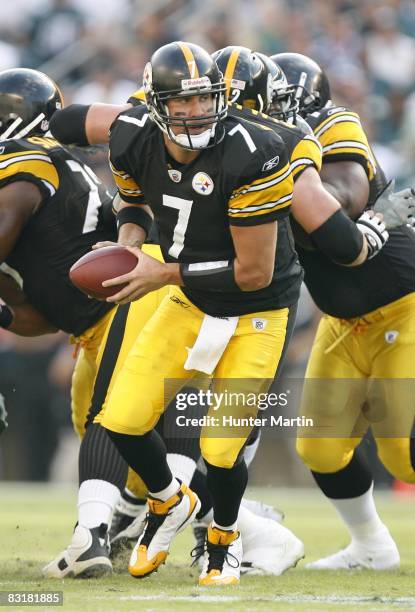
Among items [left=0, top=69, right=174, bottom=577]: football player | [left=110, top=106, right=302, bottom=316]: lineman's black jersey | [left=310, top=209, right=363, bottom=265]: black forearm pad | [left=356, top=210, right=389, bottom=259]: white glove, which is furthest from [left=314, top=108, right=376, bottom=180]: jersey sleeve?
[left=0, top=69, right=174, bottom=577]: football player

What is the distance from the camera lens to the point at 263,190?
3.47 m

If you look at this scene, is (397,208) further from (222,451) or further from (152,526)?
(152,526)

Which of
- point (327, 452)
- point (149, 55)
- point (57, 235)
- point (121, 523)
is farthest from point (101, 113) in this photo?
point (149, 55)

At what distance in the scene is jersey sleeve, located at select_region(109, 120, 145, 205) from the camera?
372 centimetres

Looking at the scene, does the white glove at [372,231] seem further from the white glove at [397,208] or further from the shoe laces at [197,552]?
the shoe laces at [197,552]

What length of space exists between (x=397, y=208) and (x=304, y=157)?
1.74 ft

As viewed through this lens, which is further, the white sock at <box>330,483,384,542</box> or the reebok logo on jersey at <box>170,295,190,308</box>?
the white sock at <box>330,483,384,542</box>

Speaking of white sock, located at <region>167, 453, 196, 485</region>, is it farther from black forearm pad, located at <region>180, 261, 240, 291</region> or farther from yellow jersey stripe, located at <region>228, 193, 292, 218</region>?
yellow jersey stripe, located at <region>228, 193, 292, 218</region>

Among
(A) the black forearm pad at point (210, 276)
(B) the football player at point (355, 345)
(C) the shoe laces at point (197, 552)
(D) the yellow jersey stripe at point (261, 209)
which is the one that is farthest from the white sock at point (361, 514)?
(D) the yellow jersey stripe at point (261, 209)

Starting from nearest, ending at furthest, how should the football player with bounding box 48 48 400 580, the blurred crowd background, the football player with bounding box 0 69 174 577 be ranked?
the football player with bounding box 0 69 174 577
the football player with bounding box 48 48 400 580
the blurred crowd background

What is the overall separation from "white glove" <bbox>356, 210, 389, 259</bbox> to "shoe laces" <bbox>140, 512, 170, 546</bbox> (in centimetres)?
116

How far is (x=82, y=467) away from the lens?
157 inches

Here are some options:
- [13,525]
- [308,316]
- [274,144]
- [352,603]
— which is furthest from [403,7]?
[352,603]

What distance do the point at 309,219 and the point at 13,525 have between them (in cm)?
283
